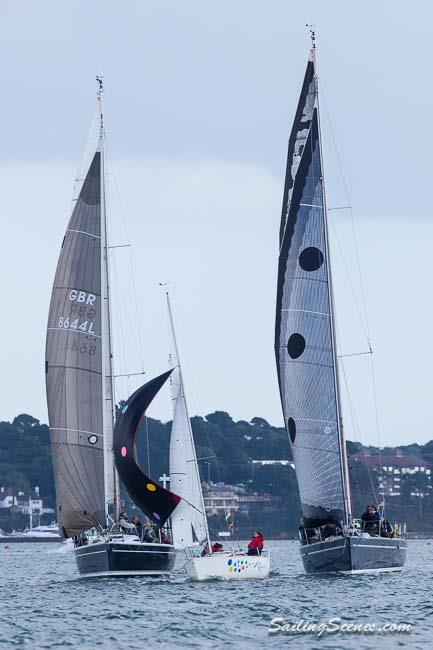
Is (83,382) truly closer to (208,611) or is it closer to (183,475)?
(183,475)

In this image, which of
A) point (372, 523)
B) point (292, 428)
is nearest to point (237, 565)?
point (292, 428)

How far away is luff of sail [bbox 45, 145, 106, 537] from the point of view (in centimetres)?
5234

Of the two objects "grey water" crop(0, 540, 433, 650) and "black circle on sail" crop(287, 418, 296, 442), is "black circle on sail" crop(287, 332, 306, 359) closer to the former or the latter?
"black circle on sail" crop(287, 418, 296, 442)

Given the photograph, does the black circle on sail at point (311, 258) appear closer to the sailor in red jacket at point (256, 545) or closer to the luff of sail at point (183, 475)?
the luff of sail at point (183, 475)

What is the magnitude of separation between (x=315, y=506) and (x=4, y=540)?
143829 millimetres

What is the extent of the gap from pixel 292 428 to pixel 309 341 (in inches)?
107

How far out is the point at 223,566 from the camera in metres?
49.5

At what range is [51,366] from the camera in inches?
2089

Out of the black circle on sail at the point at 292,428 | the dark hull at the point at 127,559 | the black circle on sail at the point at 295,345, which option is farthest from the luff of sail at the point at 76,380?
the black circle on sail at the point at 295,345

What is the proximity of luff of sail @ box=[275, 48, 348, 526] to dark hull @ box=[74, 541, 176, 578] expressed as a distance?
4.57 metres

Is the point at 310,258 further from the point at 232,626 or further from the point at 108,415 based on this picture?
the point at 232,626

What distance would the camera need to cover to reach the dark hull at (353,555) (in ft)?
153

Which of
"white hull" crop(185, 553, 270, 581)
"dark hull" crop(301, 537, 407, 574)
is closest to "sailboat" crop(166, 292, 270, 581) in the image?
"white hull" crop(185, 553, 270, 581)

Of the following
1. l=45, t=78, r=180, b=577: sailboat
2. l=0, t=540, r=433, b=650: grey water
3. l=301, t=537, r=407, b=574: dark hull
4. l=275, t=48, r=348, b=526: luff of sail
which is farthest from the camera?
l=45, t=78, r=180, b=577: sailboat
